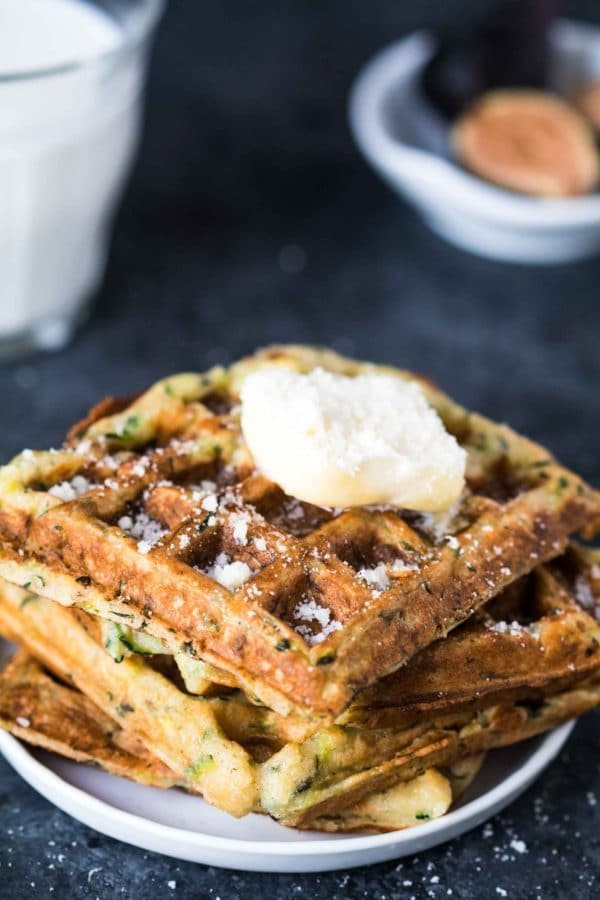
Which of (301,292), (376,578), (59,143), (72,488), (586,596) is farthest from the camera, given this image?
(301,292)

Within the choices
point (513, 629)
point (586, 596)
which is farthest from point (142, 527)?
point (586, 596)

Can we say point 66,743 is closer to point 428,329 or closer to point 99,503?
point 99,503

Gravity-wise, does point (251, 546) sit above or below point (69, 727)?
above

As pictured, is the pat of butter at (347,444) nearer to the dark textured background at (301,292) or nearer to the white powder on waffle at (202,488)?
the white powder on waffle at (202,488)

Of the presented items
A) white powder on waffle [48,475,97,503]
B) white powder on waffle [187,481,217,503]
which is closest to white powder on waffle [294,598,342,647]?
white powder on waffle [187,481,217,503]

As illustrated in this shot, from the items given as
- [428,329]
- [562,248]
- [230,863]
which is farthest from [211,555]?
[562,248]

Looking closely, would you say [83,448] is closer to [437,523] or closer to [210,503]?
[210,503]

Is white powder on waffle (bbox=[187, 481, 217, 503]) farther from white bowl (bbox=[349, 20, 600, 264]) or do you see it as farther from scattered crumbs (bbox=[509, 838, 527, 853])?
white bowl (bbox=[349, 20, 600, 264])

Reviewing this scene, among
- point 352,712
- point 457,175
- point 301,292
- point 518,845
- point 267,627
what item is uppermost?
point 267,627

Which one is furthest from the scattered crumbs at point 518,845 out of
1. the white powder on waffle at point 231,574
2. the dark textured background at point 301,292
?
the white powder on waffle at point 231,574
